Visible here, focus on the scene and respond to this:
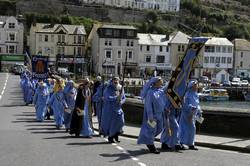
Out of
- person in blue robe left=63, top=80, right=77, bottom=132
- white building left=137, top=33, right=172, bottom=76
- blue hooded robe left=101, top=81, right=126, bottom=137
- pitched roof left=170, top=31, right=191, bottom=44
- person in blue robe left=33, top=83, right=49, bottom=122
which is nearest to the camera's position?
blue hooded robe left=101, top=81, right=126, bottom=137

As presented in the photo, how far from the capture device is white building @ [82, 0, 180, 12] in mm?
169625

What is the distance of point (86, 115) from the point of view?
18672 millimetres

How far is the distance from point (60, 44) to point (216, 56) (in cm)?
2995

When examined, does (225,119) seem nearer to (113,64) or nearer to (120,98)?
(120,98)

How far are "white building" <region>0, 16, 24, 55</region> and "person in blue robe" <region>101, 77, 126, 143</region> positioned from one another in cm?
9929

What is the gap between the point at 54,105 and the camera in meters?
22.4

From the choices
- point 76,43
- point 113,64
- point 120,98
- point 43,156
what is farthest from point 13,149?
point 76,43

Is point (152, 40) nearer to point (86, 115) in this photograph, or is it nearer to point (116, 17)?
point (116, 17)

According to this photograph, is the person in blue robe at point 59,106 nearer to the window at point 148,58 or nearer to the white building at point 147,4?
the window at point 148,58

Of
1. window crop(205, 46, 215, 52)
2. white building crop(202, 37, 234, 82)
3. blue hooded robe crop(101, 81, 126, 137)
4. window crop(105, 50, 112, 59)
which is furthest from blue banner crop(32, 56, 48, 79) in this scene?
window crop(205, 46, 215, 52)

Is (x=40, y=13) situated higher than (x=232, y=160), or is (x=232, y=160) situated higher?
(x=40, y=13)

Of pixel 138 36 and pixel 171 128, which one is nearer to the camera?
pixel 171 128

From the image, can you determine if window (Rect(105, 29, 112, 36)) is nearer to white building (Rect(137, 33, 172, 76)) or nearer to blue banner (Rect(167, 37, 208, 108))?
white building (Rect(137, 33, 172, 76))

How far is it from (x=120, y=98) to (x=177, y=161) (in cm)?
428
